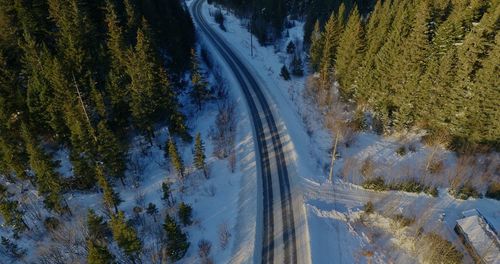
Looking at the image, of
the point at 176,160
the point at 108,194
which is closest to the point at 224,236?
the point at 176,160

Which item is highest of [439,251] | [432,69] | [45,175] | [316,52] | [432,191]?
[316,52]

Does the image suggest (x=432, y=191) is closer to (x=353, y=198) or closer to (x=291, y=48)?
(x=353, y=198)

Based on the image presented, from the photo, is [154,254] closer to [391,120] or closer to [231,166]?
[231,166]

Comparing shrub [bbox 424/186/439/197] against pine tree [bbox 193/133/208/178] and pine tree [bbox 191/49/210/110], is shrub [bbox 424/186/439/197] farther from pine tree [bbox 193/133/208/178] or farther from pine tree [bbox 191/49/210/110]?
pine tree [bbox 191/49/210/110]

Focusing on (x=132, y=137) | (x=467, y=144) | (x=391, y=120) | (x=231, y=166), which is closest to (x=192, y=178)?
(x=231, y=166)

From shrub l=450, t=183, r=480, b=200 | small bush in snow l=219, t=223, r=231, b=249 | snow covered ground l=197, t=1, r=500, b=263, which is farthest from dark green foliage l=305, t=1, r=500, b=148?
small bush in snow l=219, t=223, r=231, b=249
